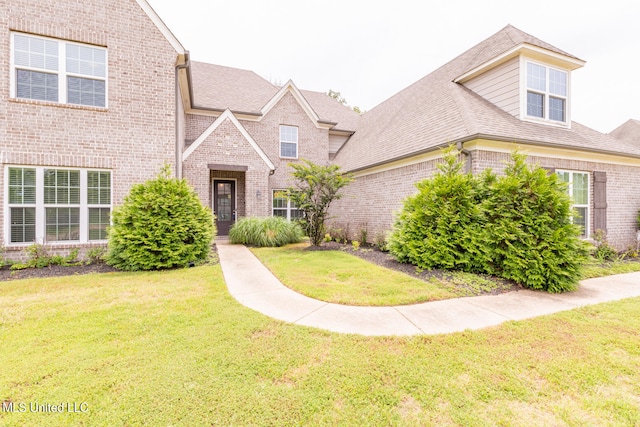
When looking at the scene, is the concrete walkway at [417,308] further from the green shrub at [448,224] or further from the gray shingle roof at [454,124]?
the gray shingle roof at [454,124]

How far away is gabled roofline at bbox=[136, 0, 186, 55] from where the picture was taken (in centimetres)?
764

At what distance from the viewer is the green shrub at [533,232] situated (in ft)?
16.3

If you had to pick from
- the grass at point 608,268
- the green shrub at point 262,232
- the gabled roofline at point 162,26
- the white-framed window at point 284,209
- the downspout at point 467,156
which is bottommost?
the grass at point 608,268

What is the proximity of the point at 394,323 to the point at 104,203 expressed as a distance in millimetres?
8063

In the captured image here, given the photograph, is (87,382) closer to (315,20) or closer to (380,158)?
(380,158)

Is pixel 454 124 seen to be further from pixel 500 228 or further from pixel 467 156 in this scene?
pixel 500 228

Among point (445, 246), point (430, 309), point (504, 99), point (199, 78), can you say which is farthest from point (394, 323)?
point (199, 78)

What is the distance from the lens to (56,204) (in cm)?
702

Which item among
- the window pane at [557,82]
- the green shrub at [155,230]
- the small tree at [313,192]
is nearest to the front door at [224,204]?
the small tree at [313,192]

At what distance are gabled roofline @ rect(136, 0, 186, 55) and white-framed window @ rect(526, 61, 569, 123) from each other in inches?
417

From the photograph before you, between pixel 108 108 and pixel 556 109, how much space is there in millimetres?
13621

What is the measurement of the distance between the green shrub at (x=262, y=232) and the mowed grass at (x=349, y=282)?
2053mm

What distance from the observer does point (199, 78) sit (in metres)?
14.7

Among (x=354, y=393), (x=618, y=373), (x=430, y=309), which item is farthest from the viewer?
(x=430, y=309)
